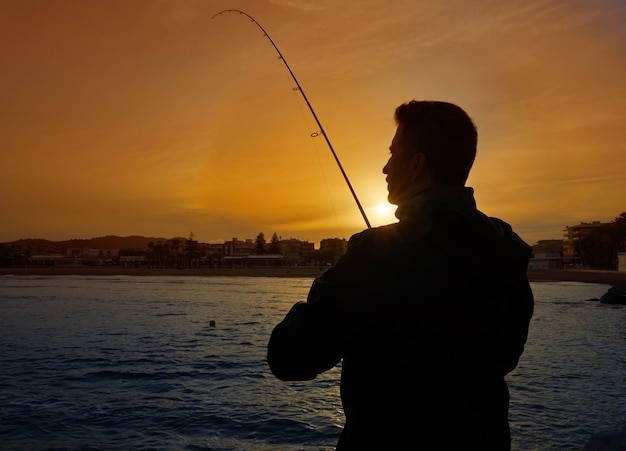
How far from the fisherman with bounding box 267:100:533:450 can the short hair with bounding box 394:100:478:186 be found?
11 centimetres

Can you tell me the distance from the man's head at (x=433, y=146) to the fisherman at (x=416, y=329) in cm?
11

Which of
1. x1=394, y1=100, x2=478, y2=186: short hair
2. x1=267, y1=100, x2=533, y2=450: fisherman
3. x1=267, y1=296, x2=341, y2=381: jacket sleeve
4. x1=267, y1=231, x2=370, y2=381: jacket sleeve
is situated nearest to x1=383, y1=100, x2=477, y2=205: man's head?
x1=394, y1=100, x2=478, y2=186: short hair

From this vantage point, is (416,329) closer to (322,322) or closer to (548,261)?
(322,322)

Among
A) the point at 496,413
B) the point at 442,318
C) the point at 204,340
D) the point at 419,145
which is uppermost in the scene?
the point at 419,145

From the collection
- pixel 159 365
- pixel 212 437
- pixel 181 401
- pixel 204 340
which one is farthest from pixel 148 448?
pixel 204 340

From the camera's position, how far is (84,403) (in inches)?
440

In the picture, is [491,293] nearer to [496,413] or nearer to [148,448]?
[496,413]

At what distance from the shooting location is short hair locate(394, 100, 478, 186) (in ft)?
5.63

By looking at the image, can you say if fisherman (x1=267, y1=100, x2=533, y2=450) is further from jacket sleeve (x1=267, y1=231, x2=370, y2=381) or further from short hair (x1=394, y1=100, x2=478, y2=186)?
short hair (x1=394, y1=100, x2=478, y2=186)

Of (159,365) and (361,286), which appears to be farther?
(159,365)

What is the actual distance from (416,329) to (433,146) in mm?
614

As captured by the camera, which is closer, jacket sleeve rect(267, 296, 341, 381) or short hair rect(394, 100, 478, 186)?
jacket sleeve rect(267, 296, 341, 381)

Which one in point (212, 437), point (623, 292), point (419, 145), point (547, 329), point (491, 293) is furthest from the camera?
A: point (623, 292)

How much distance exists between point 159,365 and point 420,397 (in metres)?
15.6
